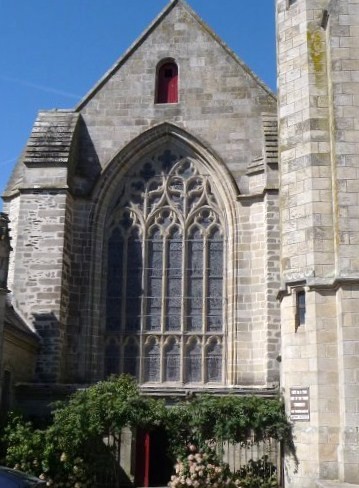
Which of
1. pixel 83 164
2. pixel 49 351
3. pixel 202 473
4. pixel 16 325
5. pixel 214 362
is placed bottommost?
pixel 202 473

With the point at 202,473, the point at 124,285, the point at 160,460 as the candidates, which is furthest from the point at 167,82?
the point at 202,473

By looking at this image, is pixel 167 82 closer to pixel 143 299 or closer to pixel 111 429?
pixel 143 299

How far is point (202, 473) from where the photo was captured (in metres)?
13.1

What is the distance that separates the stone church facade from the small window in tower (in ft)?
0.82

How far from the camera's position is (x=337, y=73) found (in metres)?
13.4

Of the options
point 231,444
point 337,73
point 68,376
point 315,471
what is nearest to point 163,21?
point 337,73

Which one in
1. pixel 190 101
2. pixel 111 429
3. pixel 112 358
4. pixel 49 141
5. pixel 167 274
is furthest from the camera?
pixel 190 101

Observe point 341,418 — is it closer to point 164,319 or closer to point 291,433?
point 291,433

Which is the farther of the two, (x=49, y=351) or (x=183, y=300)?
(x=183, y=300)

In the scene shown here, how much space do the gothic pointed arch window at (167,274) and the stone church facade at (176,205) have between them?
0.11ft

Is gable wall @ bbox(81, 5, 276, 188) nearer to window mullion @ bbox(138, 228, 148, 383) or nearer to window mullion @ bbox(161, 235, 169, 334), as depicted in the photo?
window mullion @ bbox(138, 228, 148, 383)

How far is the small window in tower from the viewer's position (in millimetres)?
12984

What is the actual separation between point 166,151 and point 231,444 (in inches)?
308

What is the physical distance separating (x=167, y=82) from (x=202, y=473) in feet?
33.5
